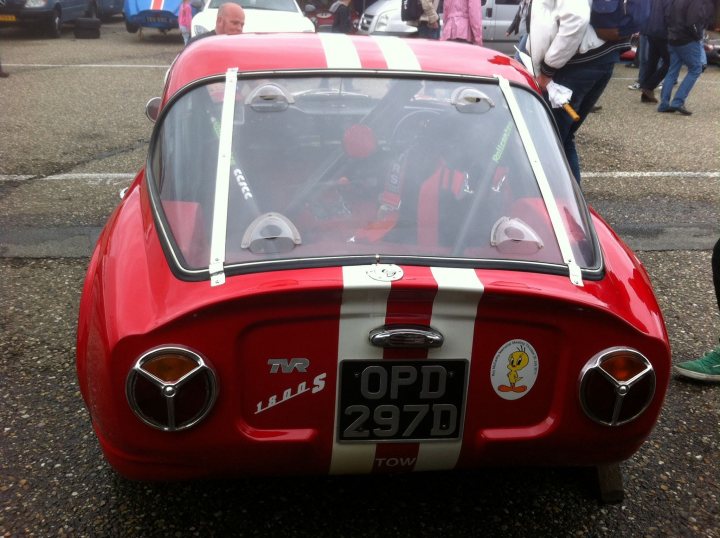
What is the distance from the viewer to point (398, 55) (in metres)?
3.01

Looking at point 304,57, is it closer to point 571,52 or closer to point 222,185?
point 222,185

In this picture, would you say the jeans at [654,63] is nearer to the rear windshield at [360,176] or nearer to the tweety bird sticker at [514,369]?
the rear windshield at [360,176]

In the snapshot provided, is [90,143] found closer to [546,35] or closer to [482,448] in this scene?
[546,35]

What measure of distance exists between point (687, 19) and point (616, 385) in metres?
7.77

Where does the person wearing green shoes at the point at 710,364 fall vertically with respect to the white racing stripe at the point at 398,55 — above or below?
below

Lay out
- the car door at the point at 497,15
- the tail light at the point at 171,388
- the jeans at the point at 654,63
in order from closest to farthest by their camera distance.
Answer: the tail light at the point at 171,388 → the jeans at the point at 654,63 → the car door at the point at 497,15

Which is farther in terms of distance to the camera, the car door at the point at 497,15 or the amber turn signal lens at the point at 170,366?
the car door at the point at 497,15

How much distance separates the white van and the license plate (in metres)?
11.7

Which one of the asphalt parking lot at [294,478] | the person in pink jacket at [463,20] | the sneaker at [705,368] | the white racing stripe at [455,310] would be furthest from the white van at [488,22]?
the white racing stripe at [455,310]

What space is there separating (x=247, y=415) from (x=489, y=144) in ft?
4.17

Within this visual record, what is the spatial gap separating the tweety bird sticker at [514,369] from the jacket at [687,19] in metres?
7.73

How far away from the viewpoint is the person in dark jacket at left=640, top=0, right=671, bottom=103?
9.23m

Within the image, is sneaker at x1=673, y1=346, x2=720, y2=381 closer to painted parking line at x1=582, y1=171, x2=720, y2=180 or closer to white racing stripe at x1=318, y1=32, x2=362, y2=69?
white racing stripe at x1=318, y1=32, x2=362, y2=69

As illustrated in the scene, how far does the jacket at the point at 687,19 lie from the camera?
8.53m
